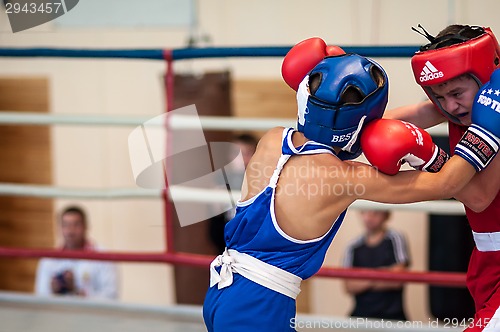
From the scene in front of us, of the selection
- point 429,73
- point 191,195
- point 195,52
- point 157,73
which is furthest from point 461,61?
point 157,73

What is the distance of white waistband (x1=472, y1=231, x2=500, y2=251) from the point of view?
2.08m

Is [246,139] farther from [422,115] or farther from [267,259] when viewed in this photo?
[267,259]

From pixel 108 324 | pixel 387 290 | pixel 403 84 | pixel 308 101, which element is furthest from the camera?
pixel 403 84

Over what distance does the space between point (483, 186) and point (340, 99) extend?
43cm

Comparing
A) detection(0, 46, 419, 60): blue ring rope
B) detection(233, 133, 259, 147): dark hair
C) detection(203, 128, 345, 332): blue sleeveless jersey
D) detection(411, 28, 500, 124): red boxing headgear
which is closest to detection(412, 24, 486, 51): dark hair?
detection(411, 28, 500, 124): red boxing headgear

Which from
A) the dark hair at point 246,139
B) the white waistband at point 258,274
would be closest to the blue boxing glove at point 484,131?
the white waistband at point 258,274

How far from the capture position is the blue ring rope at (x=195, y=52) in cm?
276

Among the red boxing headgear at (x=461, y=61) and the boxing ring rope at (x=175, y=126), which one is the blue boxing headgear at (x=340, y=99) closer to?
the red boxing headgear at (x=461, y=61)

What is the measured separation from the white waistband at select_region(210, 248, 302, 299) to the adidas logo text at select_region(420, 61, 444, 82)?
1.97 feet

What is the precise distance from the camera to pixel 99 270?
4461 millimetres

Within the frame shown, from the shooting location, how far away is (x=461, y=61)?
6.51 feet

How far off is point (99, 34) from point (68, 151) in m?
0.84

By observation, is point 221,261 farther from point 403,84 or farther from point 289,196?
point 403,84

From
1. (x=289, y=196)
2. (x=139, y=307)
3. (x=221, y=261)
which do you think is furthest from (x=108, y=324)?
(x=289, y=196)
